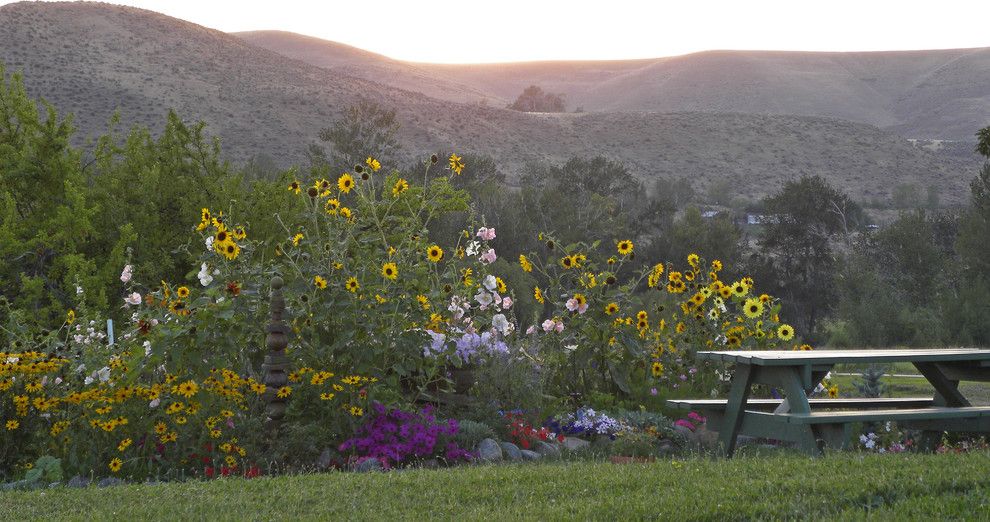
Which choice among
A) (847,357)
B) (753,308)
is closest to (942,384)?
(847,357)

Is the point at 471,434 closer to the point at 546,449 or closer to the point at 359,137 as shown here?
the point at 546,449

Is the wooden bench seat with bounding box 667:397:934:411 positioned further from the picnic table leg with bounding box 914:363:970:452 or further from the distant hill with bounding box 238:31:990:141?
the distant hill with bounding box 238:31:990:141

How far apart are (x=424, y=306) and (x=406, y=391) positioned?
569 millimetres

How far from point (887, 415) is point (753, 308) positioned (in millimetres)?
2270

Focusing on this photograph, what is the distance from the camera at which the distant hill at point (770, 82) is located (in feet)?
311

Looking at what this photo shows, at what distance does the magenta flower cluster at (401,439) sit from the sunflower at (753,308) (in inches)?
121

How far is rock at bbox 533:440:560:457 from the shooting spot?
Answer: 6.12 metres

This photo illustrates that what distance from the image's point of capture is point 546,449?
6.21m

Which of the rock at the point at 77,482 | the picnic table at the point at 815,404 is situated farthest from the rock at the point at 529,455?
the rock at the point at 77,482

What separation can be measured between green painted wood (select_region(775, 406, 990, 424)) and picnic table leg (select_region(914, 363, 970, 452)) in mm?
146

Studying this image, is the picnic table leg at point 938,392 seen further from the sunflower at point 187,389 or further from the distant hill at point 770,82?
the distant hill at point 770,82

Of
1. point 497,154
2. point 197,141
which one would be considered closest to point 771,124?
point 497,154

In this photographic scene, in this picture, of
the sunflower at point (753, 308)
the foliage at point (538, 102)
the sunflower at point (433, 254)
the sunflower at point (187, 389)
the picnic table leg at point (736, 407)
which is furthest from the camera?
the foliage at point (538, 102)

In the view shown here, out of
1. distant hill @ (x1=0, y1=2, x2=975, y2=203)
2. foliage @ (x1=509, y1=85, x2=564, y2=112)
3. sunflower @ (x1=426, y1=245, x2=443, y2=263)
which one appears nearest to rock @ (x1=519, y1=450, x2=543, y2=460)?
sunflower @ (x1=426, y1=245, x2=443, y2=263)
